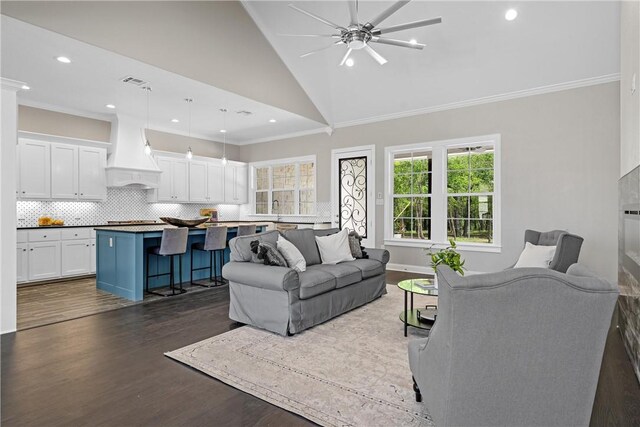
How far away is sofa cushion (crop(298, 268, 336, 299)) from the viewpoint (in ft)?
11.6

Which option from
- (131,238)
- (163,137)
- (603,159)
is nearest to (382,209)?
(603,159)

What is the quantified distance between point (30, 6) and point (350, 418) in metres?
4.72

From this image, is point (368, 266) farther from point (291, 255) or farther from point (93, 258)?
point (93, 258)

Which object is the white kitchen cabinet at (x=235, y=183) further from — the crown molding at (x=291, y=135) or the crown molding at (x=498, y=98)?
the crown molding at (x=498, y=98)

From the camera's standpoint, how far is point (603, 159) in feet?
16.9

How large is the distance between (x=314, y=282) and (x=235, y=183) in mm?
6570

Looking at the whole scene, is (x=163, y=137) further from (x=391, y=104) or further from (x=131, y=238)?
(x=391, y=104)

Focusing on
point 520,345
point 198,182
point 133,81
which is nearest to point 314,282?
point 520,345

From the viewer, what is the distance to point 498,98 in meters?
5.91

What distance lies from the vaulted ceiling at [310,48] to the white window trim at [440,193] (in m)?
0.68

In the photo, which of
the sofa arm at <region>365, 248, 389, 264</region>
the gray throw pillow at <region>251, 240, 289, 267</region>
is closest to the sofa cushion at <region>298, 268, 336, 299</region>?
the gray throw pillow at <region>251, 240, 289, 267</region>

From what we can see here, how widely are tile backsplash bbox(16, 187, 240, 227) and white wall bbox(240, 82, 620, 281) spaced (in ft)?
19.0

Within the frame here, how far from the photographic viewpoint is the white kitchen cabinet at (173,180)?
8.08 m

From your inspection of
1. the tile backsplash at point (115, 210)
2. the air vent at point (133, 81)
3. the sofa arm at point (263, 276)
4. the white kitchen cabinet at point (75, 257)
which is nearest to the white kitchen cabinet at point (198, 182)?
the tile backsplash at point (115, 210)
